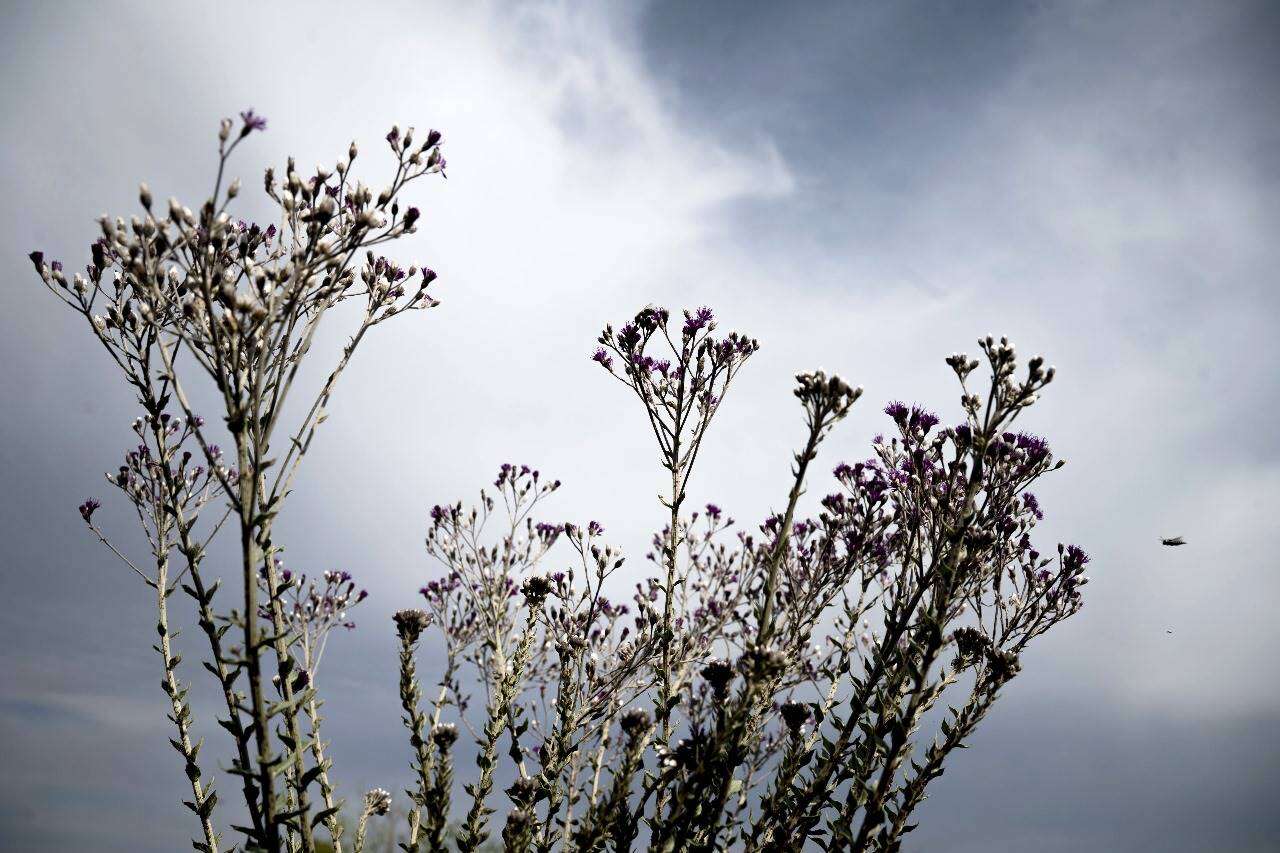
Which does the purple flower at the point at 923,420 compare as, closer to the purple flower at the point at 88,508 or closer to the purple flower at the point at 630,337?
the purple flower at the point at 630,337

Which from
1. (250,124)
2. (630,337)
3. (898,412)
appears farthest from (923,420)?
(250,124)

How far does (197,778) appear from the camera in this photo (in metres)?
4.94

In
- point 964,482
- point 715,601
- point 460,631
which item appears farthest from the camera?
point 460,631

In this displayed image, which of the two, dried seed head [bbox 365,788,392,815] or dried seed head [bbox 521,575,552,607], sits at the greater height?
dried seed head [bbox 521,575,552,607]

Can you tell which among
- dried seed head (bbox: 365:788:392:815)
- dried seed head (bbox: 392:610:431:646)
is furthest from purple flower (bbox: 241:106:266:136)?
dried seed head (bbox: 365:788:392:815)

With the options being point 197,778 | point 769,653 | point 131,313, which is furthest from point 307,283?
point 197,778

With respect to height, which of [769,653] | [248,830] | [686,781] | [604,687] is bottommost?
[248,830]

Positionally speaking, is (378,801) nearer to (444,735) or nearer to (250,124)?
(444,735)

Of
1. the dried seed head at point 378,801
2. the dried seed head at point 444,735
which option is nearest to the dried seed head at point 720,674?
the dried seed head at point 444,735

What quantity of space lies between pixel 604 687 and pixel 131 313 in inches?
187

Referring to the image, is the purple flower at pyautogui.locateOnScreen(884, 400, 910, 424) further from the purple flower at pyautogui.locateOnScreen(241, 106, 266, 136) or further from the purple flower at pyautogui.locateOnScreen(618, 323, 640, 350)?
the purple flower at pyautogui.locateOnScreen(241, 106, 266, 136)

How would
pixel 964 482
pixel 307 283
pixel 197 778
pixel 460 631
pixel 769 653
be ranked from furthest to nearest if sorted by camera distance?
pixel 460 631 → pixel 964 482 → pixel 197 778 → pixel 307 283 → pixel 769 653

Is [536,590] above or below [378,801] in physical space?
above

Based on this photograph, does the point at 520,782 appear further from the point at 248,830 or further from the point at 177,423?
the point at 177,423
